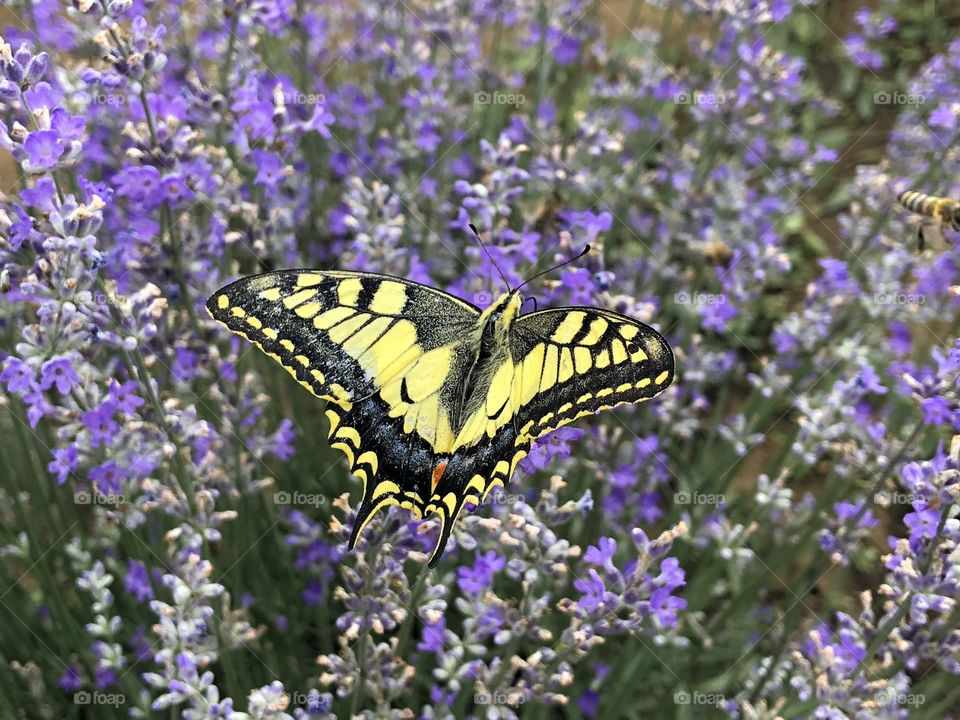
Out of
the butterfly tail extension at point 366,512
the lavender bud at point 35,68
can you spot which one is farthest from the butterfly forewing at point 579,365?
the lavender bud at point 35,68

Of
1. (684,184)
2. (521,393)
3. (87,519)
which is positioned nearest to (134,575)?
(87,519)

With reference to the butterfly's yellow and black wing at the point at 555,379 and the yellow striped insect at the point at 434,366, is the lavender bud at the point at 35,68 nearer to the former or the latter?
the yellow striped insect at the point at 434,366

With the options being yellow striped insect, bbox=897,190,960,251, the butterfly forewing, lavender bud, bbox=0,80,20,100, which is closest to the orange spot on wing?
the butterfly forewing

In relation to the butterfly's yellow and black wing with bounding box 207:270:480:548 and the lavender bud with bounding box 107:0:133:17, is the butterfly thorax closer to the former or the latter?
the butterfly's yellow and black wing with bounding box 207:270:480:548

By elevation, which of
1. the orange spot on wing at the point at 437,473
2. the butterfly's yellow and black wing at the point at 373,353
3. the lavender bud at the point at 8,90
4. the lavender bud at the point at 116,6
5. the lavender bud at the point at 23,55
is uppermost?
the lavender bud at the point at 116,6

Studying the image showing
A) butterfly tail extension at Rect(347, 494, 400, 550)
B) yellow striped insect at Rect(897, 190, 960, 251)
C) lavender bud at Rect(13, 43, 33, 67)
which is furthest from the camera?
yellow striped insect at Rect(897, 190, 960, 251)

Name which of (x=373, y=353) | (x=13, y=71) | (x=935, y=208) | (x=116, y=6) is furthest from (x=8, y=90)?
(x=935, y=208)

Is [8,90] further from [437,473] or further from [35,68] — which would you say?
[437,473]

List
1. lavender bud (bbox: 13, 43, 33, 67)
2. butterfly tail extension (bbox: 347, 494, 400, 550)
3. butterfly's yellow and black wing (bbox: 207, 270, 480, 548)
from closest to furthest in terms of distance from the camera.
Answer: butterfly tail extension (bbox: 347, 494, 400, 550)
lavender bud (bbox: 13, 43, 33, 67)
butterfly's yellow and black wing (bbox: 207, 270, 480, 548)

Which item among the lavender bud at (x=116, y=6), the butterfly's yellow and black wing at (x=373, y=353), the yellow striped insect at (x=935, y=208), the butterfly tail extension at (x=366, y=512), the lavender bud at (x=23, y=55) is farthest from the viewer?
the yellow striped insect at (x=935, y=208)
